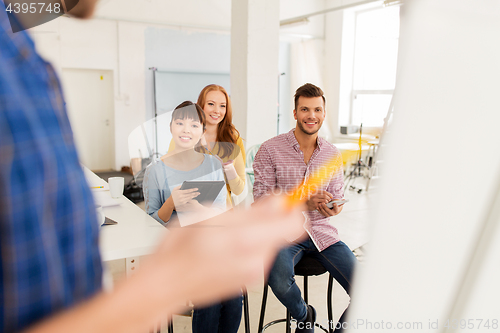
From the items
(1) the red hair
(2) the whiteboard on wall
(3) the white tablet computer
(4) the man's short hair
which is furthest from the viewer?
(2) the whiteboard on wall

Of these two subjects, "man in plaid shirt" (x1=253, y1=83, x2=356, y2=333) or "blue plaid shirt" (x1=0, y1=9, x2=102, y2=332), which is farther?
"man in plaid shirt" (x1=253, y1=83, x2=356, y2=333)

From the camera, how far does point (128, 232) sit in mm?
883

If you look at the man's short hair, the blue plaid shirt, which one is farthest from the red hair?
the blue plaid shirt

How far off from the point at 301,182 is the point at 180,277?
1.14 m

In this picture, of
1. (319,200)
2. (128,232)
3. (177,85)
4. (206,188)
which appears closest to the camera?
(206,188)

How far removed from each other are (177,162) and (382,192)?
0.70m

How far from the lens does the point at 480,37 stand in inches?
4.6

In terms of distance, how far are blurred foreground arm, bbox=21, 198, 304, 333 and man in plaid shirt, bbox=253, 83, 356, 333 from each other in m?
0.92

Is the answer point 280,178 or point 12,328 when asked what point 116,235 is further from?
point 12,328

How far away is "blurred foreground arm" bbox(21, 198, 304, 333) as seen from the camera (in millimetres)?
117

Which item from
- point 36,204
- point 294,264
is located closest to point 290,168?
point 294,264

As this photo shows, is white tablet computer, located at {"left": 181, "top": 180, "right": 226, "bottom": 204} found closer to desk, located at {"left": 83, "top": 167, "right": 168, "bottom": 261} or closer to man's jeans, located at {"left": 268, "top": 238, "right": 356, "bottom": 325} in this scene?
desk, located at {"left": 83, "top": 167, "right": 168, "bottom": 261}

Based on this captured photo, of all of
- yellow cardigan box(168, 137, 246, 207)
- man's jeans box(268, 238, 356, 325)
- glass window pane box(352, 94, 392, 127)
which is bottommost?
man's jeans box(268, 238, 356, 325)

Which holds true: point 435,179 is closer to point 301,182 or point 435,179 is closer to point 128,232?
point 128,232
